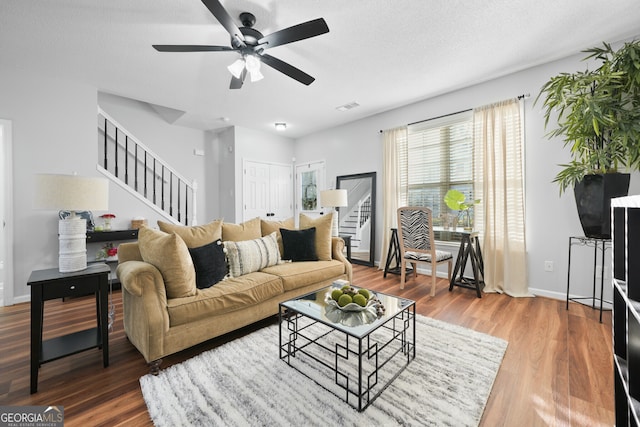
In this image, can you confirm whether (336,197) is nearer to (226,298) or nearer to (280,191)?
(280,191)

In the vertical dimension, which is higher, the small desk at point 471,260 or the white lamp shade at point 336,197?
the white lamp shade at point 336,197

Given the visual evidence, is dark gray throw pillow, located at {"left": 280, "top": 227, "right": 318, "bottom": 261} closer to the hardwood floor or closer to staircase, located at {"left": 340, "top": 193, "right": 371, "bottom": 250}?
the hardwood floor

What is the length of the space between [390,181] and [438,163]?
792 mm

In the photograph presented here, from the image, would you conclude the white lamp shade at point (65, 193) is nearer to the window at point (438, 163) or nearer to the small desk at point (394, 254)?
the small desk at point (394, 254)

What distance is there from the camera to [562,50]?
2.80m

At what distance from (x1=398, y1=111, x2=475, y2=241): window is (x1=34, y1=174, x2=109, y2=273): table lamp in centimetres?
370

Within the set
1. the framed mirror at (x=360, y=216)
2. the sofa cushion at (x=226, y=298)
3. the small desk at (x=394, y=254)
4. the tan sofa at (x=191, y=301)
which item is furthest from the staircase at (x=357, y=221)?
the sofa cushion at (x=226, y=298)

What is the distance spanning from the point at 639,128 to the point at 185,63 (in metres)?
4.32

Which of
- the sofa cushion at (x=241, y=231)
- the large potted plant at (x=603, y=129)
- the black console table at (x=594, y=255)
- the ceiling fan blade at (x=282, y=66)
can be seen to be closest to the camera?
the large potted plant at (x=603, y=129)

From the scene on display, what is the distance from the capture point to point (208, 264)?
7.11 ft

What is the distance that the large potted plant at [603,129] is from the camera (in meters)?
2.26

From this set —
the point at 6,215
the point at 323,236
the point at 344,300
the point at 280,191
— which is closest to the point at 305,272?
the point at 323,236

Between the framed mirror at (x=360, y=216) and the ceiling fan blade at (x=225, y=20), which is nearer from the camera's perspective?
the ceiling fan blade at (x=225, y=20)

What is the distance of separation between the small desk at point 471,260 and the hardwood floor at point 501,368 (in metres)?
0.47
